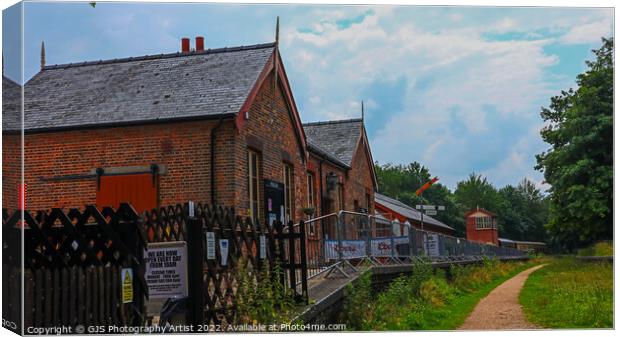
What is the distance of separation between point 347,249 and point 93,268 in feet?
23.4

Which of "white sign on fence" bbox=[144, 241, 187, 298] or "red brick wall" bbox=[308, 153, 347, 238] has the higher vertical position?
"red brick wall" bbox=[308, 153, 347, 238]

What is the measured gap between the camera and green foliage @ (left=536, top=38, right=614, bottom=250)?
10789mm

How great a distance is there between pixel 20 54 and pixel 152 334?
12.7 ft

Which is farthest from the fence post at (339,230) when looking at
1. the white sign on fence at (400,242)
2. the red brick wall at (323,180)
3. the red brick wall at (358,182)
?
the red brick wall at (358,182)

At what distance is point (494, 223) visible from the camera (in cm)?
1565

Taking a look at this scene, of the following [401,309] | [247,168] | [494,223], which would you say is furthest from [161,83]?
Result: [494,223]

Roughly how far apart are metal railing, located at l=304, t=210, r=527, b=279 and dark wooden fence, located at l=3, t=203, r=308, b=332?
367 cm

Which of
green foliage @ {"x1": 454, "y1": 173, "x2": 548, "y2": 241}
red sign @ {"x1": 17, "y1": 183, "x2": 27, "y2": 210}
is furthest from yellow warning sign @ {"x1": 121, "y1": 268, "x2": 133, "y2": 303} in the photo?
green foliage @ {"x1": 454, "y1": 173, "x2": 548, "y2": 241}

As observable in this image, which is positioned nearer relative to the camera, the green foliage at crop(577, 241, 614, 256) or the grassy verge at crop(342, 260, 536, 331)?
the green foliage at crop(577, 241, 614, 256)

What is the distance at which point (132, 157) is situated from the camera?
525 inches

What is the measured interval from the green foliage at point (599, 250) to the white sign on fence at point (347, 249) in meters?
4.17

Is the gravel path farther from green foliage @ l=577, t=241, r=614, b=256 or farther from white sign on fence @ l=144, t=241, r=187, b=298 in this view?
white sign on fence @ l=144, t=241, r=187, b=298

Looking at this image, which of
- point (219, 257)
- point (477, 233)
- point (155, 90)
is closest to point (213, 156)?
point (155, 90)

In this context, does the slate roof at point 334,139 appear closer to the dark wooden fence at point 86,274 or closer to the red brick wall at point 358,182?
the red brick wall at point 358,182
